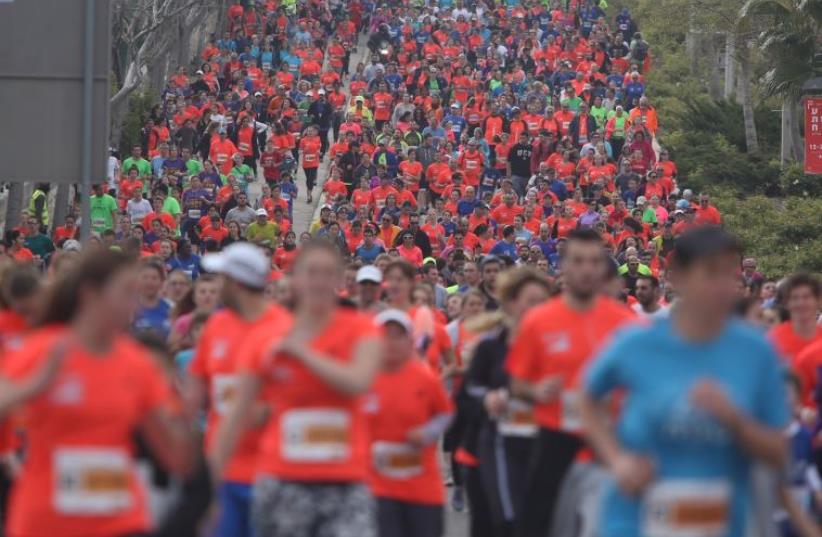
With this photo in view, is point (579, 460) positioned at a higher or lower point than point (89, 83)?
lower

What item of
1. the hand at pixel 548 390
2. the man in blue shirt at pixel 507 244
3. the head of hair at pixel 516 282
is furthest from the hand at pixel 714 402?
the man in blue shirt at pixel 507 244

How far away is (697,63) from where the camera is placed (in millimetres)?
63531

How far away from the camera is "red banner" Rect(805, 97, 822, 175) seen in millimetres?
33406

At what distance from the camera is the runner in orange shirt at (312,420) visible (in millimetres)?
7887

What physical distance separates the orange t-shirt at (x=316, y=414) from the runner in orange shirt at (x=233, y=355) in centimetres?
115

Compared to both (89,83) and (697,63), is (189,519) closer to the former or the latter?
(89,83)

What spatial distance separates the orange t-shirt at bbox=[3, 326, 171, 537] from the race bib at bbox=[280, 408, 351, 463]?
39.9 inches

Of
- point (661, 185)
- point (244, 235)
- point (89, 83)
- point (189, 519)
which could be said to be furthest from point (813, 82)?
point (189, 519)

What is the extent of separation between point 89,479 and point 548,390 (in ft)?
9.50

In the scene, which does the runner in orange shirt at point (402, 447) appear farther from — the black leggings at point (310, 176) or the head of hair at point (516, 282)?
the black leggings at point (310, 176)

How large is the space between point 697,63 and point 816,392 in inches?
2139

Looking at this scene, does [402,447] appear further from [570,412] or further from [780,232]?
[780,232]

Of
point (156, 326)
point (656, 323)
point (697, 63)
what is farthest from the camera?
point (697, 63)

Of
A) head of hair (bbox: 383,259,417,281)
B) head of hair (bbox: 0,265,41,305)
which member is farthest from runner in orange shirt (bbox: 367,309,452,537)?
head of hair (bbox: 383,259,417,281)
